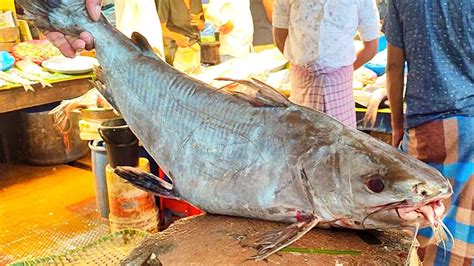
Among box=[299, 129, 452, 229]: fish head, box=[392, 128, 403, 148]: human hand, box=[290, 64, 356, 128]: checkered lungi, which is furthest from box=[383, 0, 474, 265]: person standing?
box=[299, 129, 452, 229]: fish head

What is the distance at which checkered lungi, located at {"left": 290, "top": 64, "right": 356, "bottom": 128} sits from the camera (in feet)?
9.80

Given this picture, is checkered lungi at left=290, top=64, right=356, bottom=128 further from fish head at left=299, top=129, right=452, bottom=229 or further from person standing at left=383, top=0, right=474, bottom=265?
fish head at left=299, top=129, right=452, bottom=229

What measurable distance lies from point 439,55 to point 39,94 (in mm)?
4005

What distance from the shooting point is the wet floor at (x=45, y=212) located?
4019mm

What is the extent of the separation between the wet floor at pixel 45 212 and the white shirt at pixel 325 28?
2.19 metres

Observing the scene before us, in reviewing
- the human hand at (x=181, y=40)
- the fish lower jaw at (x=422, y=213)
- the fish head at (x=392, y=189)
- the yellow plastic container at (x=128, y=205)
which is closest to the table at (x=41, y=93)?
the human hand at (x=181, y=40)

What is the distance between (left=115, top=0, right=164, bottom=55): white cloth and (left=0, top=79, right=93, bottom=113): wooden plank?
72cm

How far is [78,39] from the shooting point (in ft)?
5.91

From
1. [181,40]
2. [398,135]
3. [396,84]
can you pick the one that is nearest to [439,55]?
[396,84]

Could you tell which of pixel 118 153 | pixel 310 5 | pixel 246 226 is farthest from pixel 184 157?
pixel 118 153

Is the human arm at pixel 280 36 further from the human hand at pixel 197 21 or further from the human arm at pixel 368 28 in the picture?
the human hand at pixel 197 21

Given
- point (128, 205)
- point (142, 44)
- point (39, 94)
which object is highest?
point (142, 44)

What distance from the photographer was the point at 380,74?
4.46 meters

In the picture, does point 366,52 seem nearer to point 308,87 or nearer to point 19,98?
point 308,87
